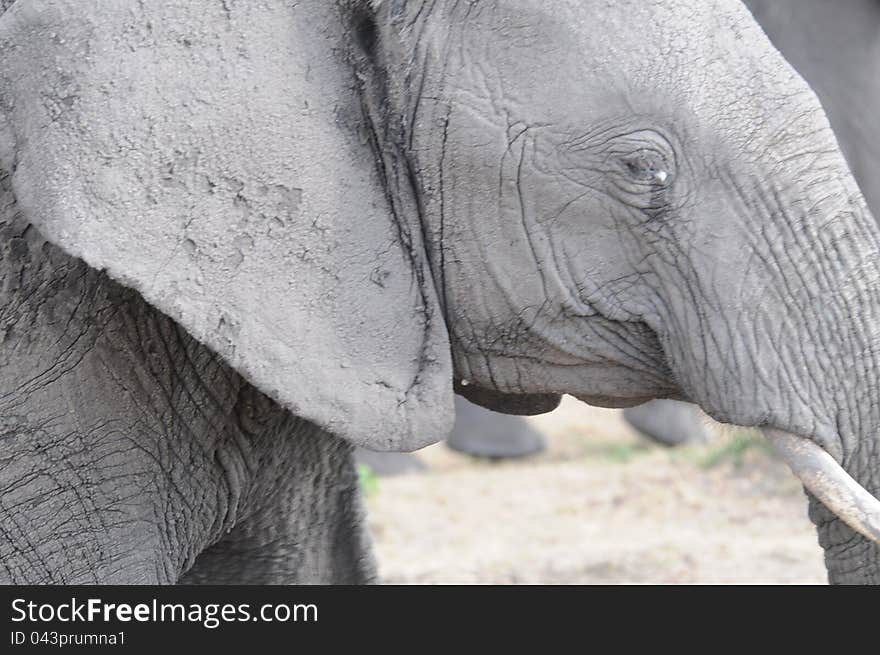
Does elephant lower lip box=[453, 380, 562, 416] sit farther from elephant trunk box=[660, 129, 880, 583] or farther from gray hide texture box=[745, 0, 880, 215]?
gray hide texture box=[745, 0, 880, 215]

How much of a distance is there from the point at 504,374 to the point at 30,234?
0.64 meters

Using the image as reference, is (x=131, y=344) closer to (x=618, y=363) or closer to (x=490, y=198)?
(x=490, y=198)

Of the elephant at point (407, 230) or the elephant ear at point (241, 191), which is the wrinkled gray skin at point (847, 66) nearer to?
the elephant at point (407, 230)

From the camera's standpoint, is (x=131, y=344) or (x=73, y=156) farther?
(x=131, y=344)

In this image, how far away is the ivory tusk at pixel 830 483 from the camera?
1.87m

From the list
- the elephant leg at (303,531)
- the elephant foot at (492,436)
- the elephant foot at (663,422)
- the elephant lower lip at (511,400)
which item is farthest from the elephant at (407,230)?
the elephant foot at (663,422)

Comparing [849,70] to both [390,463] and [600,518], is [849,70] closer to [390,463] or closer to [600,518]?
[600,518]

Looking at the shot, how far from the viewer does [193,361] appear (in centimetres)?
210

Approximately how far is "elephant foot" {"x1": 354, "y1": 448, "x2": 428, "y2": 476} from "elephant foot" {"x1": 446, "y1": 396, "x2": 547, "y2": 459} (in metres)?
0.27

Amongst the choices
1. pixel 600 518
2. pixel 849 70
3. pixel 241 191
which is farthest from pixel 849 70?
pixel 600 518

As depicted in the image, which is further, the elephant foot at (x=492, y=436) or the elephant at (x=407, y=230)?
the elephant foot at (x=492, y=436)

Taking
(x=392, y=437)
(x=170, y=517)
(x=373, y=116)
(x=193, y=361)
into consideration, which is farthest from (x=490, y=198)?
(x=170, y=517)

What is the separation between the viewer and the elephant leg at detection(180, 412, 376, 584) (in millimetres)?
2443

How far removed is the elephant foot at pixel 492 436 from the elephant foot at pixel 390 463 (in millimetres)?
265
